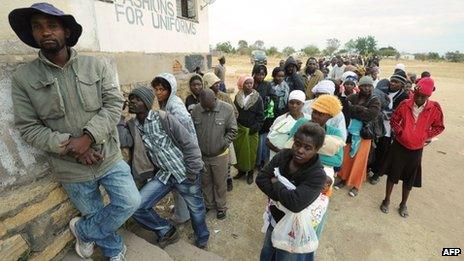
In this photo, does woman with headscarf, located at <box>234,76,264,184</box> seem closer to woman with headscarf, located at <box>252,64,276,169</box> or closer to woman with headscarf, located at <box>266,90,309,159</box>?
woman with headscarf, located at <box>252,64,276,169</box>

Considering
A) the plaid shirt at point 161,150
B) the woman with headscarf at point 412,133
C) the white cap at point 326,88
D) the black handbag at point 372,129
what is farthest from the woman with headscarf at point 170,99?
the woman with headscarf at point 412,133

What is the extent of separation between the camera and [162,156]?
283cm

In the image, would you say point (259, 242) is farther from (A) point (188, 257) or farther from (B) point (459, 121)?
(B) point (459, 121)

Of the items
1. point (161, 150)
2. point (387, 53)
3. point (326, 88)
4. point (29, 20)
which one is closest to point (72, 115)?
point (29, 20)

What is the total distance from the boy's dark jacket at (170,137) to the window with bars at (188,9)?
3587 mm

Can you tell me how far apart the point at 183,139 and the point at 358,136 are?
117 inches

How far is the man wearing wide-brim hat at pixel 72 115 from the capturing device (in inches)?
72.6

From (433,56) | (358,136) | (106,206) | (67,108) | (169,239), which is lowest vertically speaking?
(169,239)

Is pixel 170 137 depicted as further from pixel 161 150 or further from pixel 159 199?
pixel 159 199

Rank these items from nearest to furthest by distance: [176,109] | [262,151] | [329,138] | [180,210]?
[329,138], [176,109], [180,210], [262,151]

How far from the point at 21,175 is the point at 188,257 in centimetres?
174

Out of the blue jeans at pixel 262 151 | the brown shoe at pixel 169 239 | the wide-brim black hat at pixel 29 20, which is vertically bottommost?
the brown shoe at pixel 169 239

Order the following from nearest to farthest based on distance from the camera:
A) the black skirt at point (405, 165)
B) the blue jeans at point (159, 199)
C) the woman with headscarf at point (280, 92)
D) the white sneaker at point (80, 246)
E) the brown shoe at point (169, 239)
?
1. the white sneaker at point (80, 246)
2. the blue jeans at point (159, 199)
3. the brown shoe at point (169, 239)
4. the black skirt at point (405, 165)
5. the woman with headscarf at point (280, 92)

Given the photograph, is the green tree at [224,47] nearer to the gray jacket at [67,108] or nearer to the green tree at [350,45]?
the green tree at [350,45]
